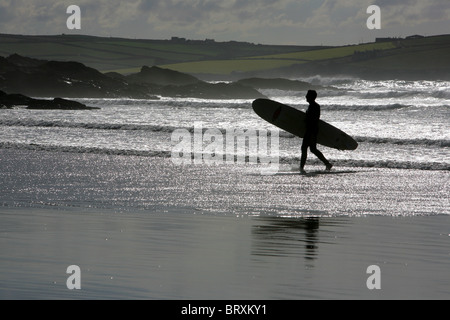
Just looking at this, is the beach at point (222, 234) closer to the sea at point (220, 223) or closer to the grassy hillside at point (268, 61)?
the sea at point (220, 223)

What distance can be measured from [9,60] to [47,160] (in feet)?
325

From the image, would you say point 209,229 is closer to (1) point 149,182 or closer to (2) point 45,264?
(2) point 45,264

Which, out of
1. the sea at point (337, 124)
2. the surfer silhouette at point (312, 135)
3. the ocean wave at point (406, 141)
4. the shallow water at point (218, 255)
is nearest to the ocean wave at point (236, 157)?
the sea at point (337, 124)

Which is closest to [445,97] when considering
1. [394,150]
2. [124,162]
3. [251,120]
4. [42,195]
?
[251,120]

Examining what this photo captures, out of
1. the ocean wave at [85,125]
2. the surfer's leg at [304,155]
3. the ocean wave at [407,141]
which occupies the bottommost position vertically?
the surfer's leg at [304,155]

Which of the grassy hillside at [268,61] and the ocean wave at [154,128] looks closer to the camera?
the ocean wave at [154,128]

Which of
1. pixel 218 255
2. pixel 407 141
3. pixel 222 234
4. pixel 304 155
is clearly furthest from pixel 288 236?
pixel 407 141

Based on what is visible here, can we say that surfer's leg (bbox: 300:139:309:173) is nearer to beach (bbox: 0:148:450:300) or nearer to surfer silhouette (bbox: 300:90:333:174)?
surfer silhouette (bbox: 300:90:333:174)

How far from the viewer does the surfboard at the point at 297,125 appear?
888 inches

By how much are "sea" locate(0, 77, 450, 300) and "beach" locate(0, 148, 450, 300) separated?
2cm

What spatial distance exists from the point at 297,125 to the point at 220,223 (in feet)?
38.6

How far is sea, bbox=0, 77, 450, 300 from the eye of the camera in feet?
26.7

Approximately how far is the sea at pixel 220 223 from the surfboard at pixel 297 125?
52 cm

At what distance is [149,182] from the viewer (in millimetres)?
16609
